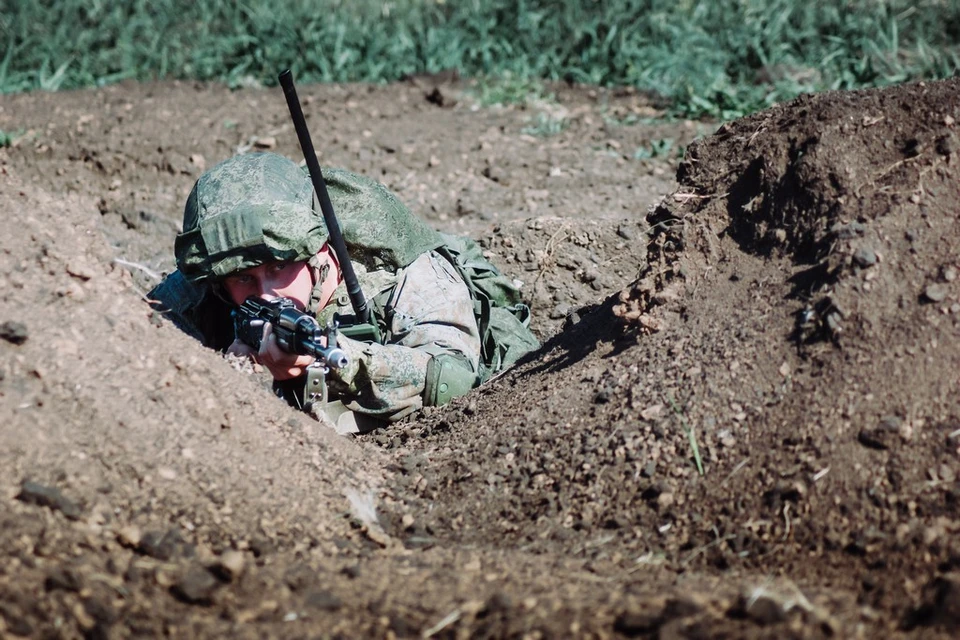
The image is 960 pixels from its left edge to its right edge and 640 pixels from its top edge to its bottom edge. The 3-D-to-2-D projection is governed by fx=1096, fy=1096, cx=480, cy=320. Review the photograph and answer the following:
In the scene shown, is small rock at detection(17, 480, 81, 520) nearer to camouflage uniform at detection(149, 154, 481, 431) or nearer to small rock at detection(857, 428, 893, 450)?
camouflage uniform at detection(149, 154, 481, 431)

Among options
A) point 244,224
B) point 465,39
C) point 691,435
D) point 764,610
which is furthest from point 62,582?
point 465,39

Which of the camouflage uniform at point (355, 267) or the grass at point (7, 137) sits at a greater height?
the grass at point (7, 137)

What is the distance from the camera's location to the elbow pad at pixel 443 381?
391 centimetres

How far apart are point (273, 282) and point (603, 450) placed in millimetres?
1553

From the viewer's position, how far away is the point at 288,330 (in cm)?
352

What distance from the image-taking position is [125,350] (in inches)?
115

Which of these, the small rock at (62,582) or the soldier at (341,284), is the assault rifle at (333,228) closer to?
the soldier at (341,284)

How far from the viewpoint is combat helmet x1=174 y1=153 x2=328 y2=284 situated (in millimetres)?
3705

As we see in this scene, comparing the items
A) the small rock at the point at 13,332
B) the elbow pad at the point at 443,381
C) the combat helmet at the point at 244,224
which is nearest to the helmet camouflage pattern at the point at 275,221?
the combat helmet at the point at 244,224

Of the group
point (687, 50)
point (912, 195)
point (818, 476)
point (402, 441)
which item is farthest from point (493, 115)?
point (818, 476)

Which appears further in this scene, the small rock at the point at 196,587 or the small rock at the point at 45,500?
the small rock at the point at 45,500

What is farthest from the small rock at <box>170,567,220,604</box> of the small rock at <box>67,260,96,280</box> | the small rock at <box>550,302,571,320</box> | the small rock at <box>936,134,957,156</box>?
the small rock at <box>550,302,571,320</box>

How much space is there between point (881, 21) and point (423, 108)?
3.00m

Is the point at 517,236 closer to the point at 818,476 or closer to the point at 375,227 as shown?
the point at 375,227
